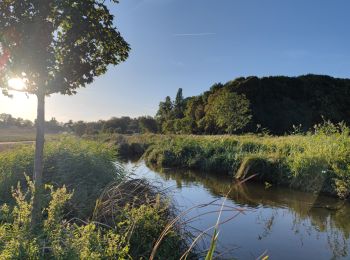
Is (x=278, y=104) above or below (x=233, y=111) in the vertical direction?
above

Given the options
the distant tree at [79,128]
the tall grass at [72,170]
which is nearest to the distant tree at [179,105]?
the distant tree at [79,128]

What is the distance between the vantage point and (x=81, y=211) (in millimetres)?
6008

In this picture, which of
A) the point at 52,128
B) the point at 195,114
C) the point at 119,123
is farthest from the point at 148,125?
the point at 52,128

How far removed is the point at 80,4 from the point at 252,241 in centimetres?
510

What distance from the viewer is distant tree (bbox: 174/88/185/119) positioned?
4956cm

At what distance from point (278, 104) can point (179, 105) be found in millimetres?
17910

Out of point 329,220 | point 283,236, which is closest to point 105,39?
point 283,236

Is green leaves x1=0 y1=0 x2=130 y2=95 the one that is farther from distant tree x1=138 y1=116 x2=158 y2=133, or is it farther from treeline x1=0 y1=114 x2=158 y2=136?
distant tree x1=138 y1=116 x2=158 y2=133

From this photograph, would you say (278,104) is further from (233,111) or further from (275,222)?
(275,222)

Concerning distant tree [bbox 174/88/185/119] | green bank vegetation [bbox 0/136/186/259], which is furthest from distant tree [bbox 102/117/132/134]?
green bank vegetation [bbox 0/136/186/259]

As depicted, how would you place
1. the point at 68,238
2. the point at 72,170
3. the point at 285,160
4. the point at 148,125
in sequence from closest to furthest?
the point at 68,238
the point at 72,170
the point at 285,160
the point at 148,125

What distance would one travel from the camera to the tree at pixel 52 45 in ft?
13.1

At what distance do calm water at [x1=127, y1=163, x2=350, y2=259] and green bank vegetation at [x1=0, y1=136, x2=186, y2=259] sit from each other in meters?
0.75

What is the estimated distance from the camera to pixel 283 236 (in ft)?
23.4
